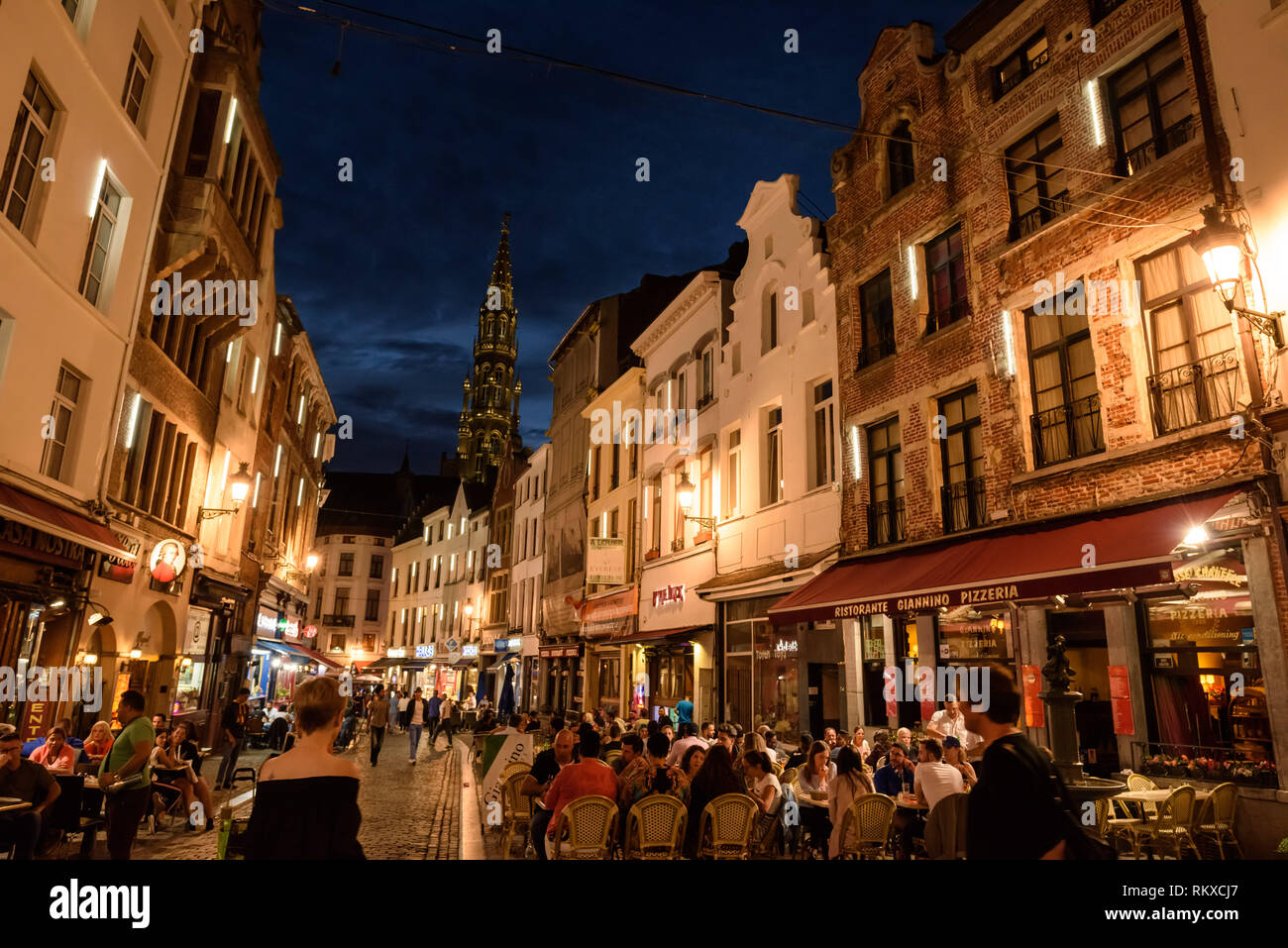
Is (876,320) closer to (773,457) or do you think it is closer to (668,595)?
(773,457)

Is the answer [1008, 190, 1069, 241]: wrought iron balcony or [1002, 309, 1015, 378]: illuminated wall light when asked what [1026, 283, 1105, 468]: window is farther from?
[1008, 190, 1069, 241]: wrought iron balcony

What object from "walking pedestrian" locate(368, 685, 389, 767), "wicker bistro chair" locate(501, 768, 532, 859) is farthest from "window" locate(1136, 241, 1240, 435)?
"walking pedestrian" locate(368, 685, 389, 767)

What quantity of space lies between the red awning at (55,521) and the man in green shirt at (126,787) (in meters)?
3.90

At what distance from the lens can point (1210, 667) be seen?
895cm

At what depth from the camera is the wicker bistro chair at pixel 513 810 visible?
9.07 metres

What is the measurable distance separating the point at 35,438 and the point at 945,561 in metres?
13.6

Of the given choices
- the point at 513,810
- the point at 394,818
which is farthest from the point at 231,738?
the point at 513,810

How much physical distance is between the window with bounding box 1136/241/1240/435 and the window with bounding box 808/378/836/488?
629 cm

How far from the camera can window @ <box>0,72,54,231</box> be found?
1037 centimetres

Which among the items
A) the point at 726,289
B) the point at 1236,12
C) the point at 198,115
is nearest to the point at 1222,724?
the point at 1236,12

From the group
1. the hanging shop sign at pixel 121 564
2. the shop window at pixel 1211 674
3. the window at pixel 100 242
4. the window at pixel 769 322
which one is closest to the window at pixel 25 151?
the window at pixel 100 242

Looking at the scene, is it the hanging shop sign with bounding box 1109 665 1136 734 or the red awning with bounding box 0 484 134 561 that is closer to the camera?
the hanging shop sign with bounding box 1109 665 1136 734

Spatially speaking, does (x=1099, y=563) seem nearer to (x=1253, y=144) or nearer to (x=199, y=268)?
(x=1253, y=144)

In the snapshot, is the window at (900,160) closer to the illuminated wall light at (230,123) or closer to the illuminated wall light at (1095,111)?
the illuminated wall light at (1095,111)
